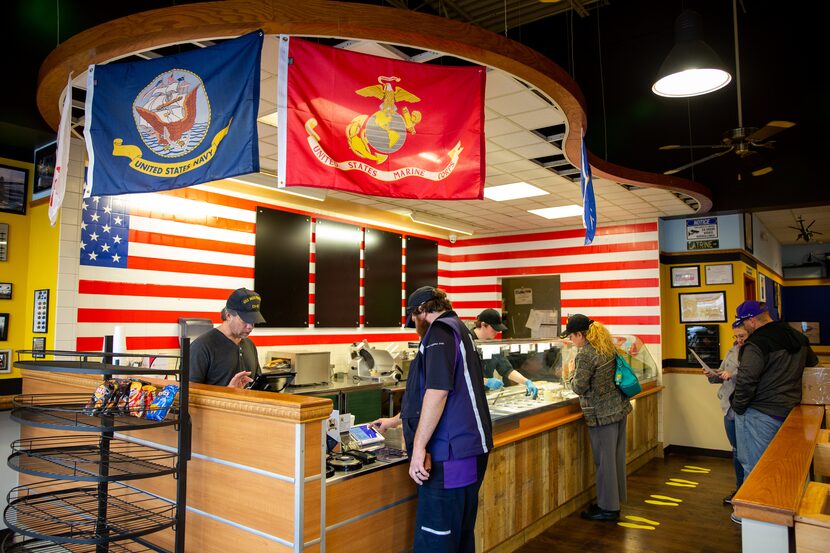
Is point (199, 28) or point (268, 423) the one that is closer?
point (268, 423)

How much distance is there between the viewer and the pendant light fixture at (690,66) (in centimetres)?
418

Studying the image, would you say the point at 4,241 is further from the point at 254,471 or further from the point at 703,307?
the point at 703,307

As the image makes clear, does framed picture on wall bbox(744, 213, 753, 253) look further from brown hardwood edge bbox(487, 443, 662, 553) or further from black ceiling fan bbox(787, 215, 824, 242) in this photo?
brown hardwood edge bbox(487, 443, 662, 553)

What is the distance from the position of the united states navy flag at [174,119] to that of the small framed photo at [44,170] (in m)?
1.67

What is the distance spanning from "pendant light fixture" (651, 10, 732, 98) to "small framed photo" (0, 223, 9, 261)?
5.45 metres

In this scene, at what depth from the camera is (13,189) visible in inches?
192

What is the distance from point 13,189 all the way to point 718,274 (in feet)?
27.6

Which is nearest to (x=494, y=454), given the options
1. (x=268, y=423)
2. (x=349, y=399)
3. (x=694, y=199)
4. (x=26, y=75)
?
(x=268, y=423)

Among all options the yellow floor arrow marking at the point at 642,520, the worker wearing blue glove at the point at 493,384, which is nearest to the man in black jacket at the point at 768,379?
the yellow floor arrow marking at the point at 642,520

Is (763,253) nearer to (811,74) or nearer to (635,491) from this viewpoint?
(811,74)

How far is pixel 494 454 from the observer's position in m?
4.02

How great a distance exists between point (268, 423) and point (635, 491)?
495 centimetres

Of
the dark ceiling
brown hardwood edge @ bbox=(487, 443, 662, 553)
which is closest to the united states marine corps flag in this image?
brown hardwood edge @ bbox=(487, 443, 662, 553)

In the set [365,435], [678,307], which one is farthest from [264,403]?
[678,307]
